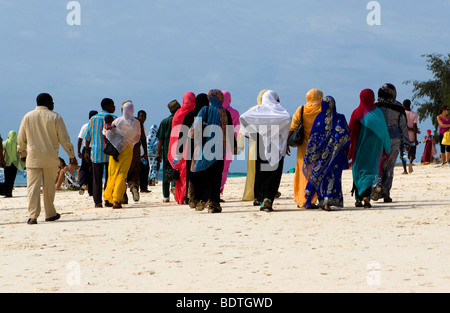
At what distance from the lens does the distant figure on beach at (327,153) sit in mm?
10789

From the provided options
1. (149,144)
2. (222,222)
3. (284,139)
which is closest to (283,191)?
(149,144)

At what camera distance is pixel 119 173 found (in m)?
12.5

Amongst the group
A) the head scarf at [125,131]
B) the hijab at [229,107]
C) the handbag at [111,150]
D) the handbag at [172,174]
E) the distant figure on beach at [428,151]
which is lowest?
the distant figure on beach at [428,151]

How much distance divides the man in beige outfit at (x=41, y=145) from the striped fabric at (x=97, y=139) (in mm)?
2183

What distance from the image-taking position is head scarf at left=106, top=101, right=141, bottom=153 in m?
12.5

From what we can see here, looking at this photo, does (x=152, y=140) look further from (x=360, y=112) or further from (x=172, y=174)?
(x=360, y=112)

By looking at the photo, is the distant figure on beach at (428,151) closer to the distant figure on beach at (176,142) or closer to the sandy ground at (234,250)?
A: the sandy ground at (234,250)

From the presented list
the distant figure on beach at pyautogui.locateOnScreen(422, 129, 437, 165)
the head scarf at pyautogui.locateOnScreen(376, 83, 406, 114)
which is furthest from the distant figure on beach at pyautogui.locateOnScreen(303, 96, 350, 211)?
the distant figure on beach at pyautogui.locateOnScreen(422, 129, 437, 165)

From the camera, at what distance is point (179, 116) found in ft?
41.9

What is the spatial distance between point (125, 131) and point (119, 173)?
29.8 inches

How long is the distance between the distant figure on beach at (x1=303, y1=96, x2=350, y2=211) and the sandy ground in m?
0.35

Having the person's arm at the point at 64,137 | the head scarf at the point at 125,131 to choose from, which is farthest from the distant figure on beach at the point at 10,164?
the person's arm at the point at 64,137
